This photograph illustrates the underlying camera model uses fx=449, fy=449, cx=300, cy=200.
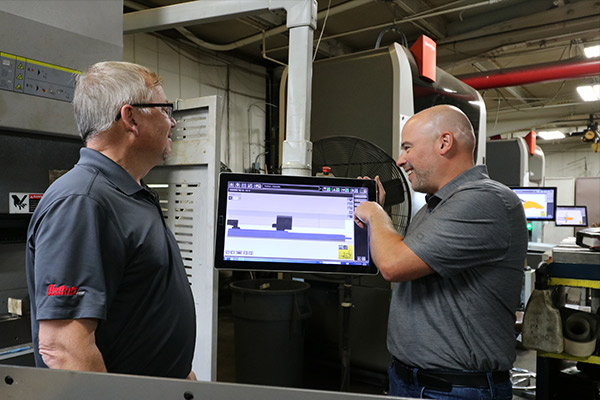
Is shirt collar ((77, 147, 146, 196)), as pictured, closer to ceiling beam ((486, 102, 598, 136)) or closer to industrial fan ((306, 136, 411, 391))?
industrial fan ((306, 136, 411, 391))

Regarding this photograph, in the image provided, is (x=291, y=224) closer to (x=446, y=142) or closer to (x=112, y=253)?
(x=446, y=142)

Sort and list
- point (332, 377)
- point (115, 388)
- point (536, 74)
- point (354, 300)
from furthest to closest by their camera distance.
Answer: point (536, 74)
point (332, 377)
point (354, 300)
point (115, 388)

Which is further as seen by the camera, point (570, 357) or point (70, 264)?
point (570, 357)

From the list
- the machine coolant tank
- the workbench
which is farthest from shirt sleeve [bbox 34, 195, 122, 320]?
the workbench

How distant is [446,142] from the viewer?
1.43 meters

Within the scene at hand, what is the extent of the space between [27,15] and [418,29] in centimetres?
446

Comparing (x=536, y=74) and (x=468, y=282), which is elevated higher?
(x=536, y=74)

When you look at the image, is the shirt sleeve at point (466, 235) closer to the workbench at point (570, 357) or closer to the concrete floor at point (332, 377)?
the workbench at point (570, 357)

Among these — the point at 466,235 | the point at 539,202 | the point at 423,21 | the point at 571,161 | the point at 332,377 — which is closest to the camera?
the point at 466,235

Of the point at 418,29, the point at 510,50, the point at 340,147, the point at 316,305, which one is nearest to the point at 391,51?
the point at 340,147

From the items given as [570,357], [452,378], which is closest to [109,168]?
[452,378]

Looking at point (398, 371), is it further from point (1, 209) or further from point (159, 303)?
point (1, 209)

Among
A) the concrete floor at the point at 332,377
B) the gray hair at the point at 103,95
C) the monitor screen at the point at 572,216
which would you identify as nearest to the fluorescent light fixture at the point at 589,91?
the monitor screen at the point at 572,216

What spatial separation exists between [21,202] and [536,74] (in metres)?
5.40
